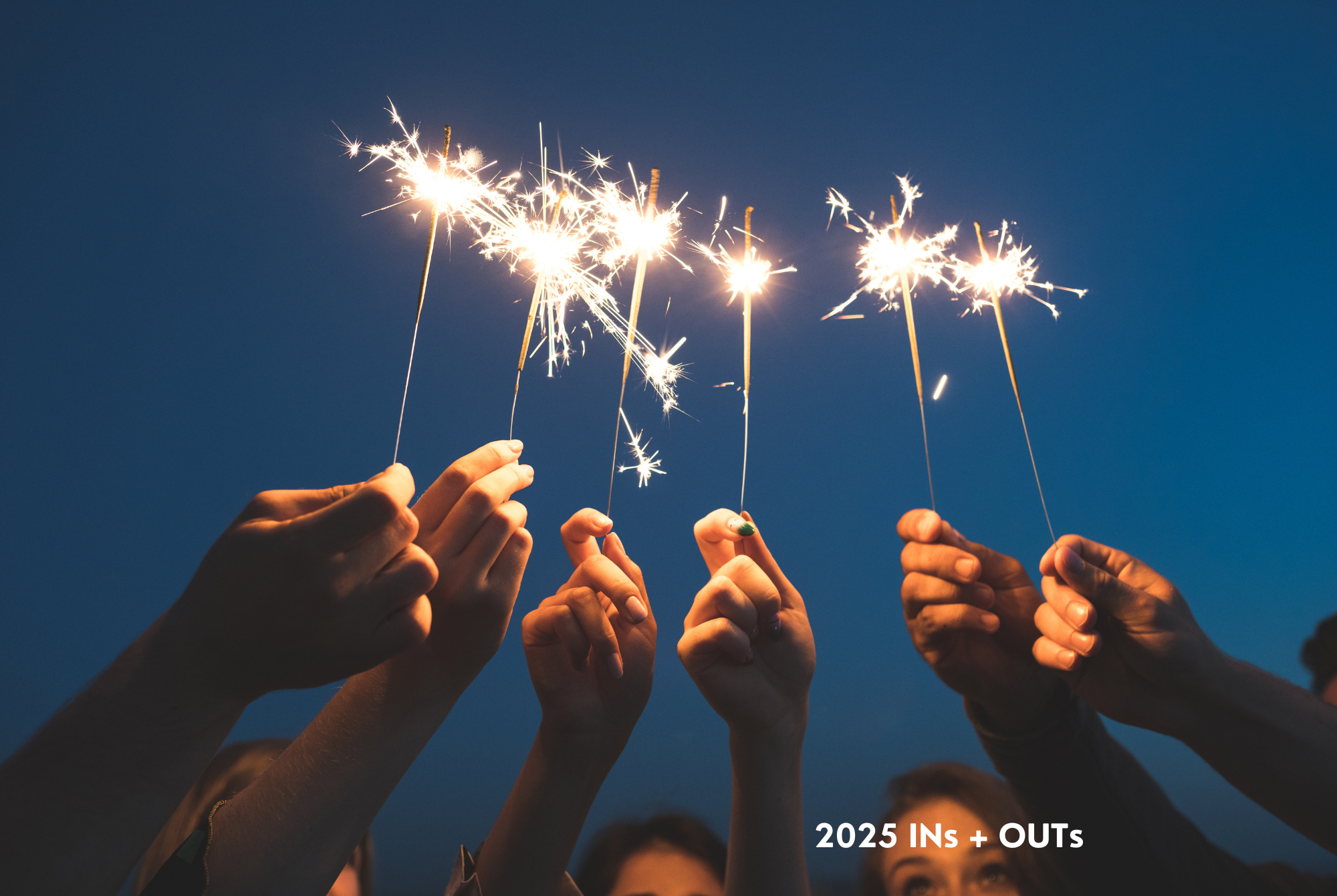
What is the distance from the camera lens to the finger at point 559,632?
7.29 ft

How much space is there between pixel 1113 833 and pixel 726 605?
2148 mm

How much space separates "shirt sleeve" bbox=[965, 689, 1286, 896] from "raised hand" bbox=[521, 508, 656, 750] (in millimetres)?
1752

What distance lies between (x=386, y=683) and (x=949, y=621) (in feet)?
7.40

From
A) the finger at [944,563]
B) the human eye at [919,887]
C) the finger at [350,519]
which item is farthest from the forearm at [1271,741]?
the finger at [350,519]

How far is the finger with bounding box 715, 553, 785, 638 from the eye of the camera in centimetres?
215

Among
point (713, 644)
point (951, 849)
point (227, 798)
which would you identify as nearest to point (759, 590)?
point (713, 644)

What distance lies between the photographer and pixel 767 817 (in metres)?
2.03

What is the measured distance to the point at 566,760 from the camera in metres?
2.19

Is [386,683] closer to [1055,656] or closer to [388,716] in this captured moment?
[388,716]

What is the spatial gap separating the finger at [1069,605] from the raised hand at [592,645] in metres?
1.65

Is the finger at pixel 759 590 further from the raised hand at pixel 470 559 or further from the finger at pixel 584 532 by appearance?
the raised hand at pixel 470 559

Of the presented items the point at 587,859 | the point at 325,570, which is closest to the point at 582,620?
the point at 325,570

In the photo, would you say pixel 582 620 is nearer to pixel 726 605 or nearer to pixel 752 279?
pixel 726 605

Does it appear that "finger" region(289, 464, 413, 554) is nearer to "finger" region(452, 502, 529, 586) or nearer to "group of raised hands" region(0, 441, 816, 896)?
"group of raised hands" region(0, 441, 816, 896)
